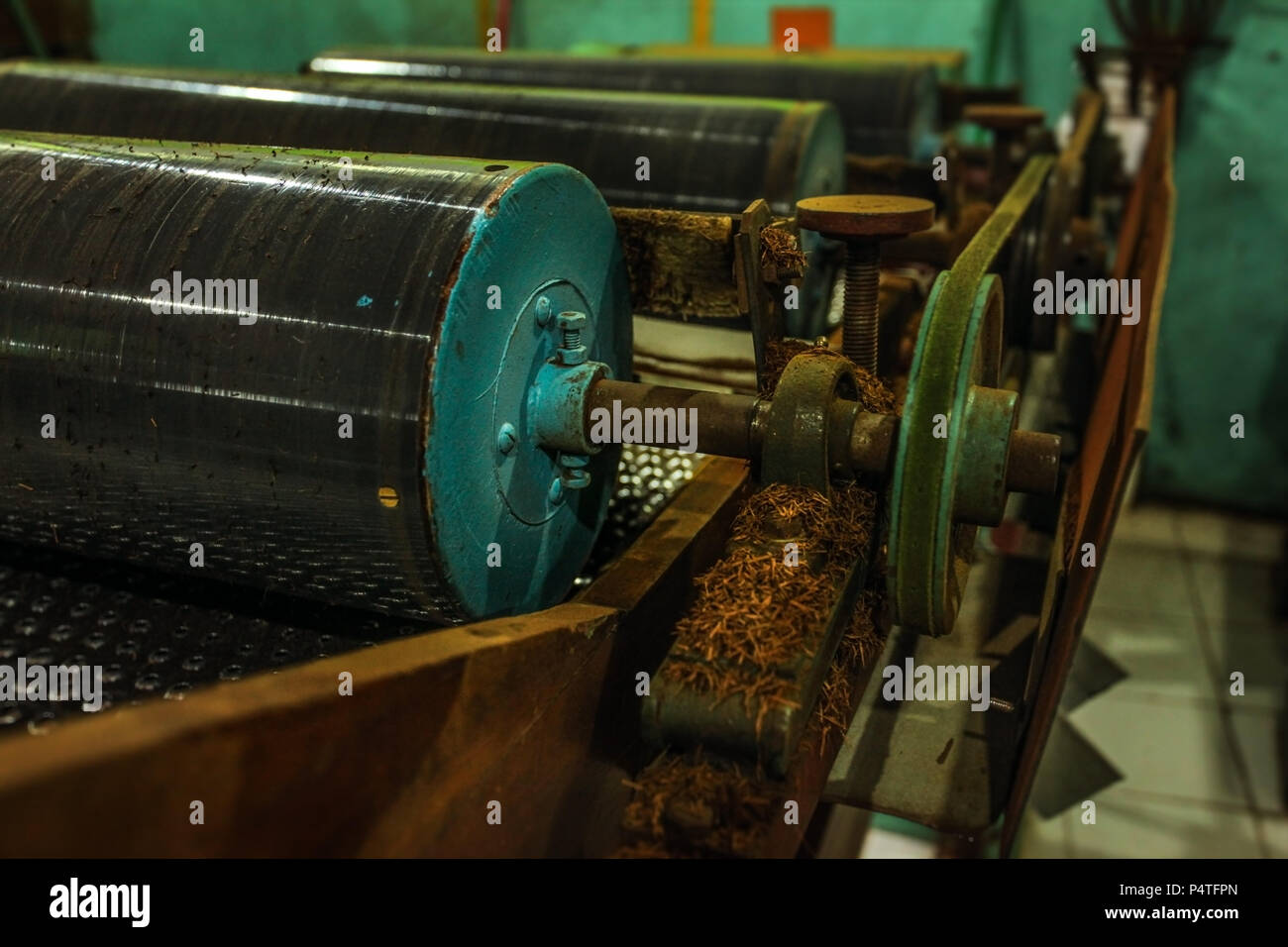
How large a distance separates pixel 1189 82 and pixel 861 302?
3985 millimetres

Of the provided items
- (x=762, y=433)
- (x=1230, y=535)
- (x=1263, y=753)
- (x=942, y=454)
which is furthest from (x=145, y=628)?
(x=1230, y=535)

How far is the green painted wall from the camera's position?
14.8 feet

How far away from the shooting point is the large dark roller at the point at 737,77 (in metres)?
3.07

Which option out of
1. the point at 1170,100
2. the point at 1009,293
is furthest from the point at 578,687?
the point at 1170,100

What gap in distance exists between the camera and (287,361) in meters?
1.16

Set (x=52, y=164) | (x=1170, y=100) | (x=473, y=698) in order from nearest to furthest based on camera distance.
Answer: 1. (x=473, y=698)
2. (x=52, y=164)
3. (x=1170, y=100)

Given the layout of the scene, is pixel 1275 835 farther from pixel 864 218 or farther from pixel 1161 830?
pixel 864 218

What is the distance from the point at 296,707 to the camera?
2.81ft

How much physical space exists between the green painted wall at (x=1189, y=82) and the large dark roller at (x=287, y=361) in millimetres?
4034

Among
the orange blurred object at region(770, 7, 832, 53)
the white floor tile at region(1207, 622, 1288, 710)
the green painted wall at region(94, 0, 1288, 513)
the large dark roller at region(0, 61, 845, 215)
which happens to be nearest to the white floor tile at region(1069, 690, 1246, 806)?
the white floor tile at region(1207, 622, 1288, 710)

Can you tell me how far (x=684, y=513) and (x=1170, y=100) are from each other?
108 inches

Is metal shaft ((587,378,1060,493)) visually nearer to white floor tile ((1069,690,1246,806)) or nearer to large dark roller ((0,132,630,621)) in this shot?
large dark roller ((0,132,630,621))

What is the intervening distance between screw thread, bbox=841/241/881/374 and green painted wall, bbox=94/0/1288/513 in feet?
12.0
